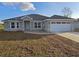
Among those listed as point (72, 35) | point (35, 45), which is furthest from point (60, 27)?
point (35, 45)

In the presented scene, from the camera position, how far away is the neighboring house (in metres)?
7.57

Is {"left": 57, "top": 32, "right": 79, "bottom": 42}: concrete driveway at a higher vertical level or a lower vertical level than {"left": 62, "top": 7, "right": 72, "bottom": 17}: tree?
lower

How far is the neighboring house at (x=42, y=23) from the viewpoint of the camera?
757cm

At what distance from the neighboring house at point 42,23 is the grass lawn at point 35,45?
0.94 ft

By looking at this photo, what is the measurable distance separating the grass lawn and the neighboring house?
29 cm

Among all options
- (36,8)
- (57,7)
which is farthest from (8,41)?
(57,7)

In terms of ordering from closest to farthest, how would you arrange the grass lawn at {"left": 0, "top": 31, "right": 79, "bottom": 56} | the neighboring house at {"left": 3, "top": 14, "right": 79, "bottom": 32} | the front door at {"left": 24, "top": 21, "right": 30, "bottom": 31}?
the grass lawn at {"left": 0, "top": 31, "right": 79, "bottom": 56} → the neighboring house at {"left": 3, "top": 14, "right": 79, "bottom": 32} → the front door at {"left": 24, "top": 21, "right": 30, "bottom": 31}

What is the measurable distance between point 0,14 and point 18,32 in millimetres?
939

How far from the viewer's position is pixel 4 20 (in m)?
7.50

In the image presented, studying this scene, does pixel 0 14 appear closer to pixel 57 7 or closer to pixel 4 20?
pixel 4 20

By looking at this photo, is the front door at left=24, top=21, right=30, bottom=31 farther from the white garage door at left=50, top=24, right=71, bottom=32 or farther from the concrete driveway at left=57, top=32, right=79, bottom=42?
the concrete driveway at left=57, top=32, right=79, bottom=42

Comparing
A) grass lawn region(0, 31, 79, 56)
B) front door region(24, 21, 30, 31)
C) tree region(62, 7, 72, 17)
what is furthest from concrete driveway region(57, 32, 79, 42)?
front door region(24, 21, 30, 31)

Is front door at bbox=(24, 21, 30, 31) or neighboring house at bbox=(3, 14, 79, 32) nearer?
neighboring house at bbox=(3, 14, 79, 32)

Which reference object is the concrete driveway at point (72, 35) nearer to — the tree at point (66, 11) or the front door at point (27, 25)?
the tree at point (66, 11)
